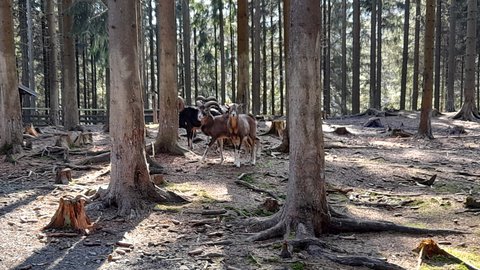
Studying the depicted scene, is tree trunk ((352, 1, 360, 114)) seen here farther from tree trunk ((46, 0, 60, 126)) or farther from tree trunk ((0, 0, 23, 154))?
tree trunk ((0, 0, 23, 154))

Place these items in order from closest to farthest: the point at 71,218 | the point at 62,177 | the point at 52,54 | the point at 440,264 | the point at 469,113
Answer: the point at 440,264 < the point at 71,218 < the point at 62,177 < the point at 469,113 < the point at 52,54

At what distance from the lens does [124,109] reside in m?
6.43

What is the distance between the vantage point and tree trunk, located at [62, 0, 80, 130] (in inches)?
662

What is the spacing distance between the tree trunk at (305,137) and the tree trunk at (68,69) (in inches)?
520

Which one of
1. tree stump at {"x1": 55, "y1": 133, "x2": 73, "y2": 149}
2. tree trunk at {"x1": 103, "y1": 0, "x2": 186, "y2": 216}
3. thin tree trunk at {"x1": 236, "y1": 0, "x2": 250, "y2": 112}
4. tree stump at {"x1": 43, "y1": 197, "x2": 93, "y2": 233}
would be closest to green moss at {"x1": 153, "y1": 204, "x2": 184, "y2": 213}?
tree trunk at {"x1": 103, "y1": 0, "x2": 186, "y2": 216}

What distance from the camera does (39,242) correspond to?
202 inches

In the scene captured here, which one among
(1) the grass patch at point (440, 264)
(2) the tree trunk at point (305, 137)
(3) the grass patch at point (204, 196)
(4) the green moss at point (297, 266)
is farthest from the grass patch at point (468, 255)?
(3) the grass patch at point (204, 196)

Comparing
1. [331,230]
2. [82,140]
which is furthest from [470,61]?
[331,230]

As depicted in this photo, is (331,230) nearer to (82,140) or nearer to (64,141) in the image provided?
(64,141)

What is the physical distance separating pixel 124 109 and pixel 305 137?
271 centimetres

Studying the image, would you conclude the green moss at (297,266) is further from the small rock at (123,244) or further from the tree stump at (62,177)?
the tree stump at (62,177)

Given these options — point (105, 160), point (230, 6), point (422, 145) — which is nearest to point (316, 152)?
point (105, 160)

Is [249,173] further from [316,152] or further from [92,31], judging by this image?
[92,31]

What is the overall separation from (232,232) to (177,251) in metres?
0.90
